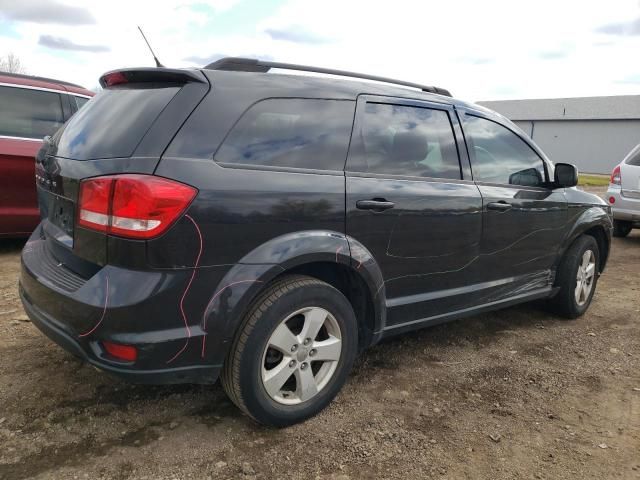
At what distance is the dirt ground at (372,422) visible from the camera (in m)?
2.44

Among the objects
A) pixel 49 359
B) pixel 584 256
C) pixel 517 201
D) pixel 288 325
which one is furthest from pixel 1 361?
pixel 584 256

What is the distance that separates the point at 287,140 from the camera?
8.80 feet

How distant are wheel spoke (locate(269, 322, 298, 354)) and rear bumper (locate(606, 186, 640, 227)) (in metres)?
7.15

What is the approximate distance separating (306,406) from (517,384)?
4.58 feet

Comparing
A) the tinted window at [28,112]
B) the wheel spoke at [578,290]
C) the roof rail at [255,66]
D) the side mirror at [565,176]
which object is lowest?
the wheel spoke at [578,290]

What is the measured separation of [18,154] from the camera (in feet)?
17.4

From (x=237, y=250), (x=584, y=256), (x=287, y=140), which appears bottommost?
(x=584, y=256)

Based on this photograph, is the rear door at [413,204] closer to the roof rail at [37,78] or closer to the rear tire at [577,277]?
the rear tire at [577,277]

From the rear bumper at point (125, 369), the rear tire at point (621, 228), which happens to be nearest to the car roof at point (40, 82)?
the rear bumper at point (125, 369)

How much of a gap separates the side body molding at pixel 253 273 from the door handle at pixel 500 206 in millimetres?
1308

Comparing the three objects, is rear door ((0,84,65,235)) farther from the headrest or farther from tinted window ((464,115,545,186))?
tinted window ((464,115,545,186))

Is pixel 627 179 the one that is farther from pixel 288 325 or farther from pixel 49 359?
pixel 49 359

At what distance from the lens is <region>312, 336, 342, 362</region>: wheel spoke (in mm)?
2764

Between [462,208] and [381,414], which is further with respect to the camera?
[462,208]
